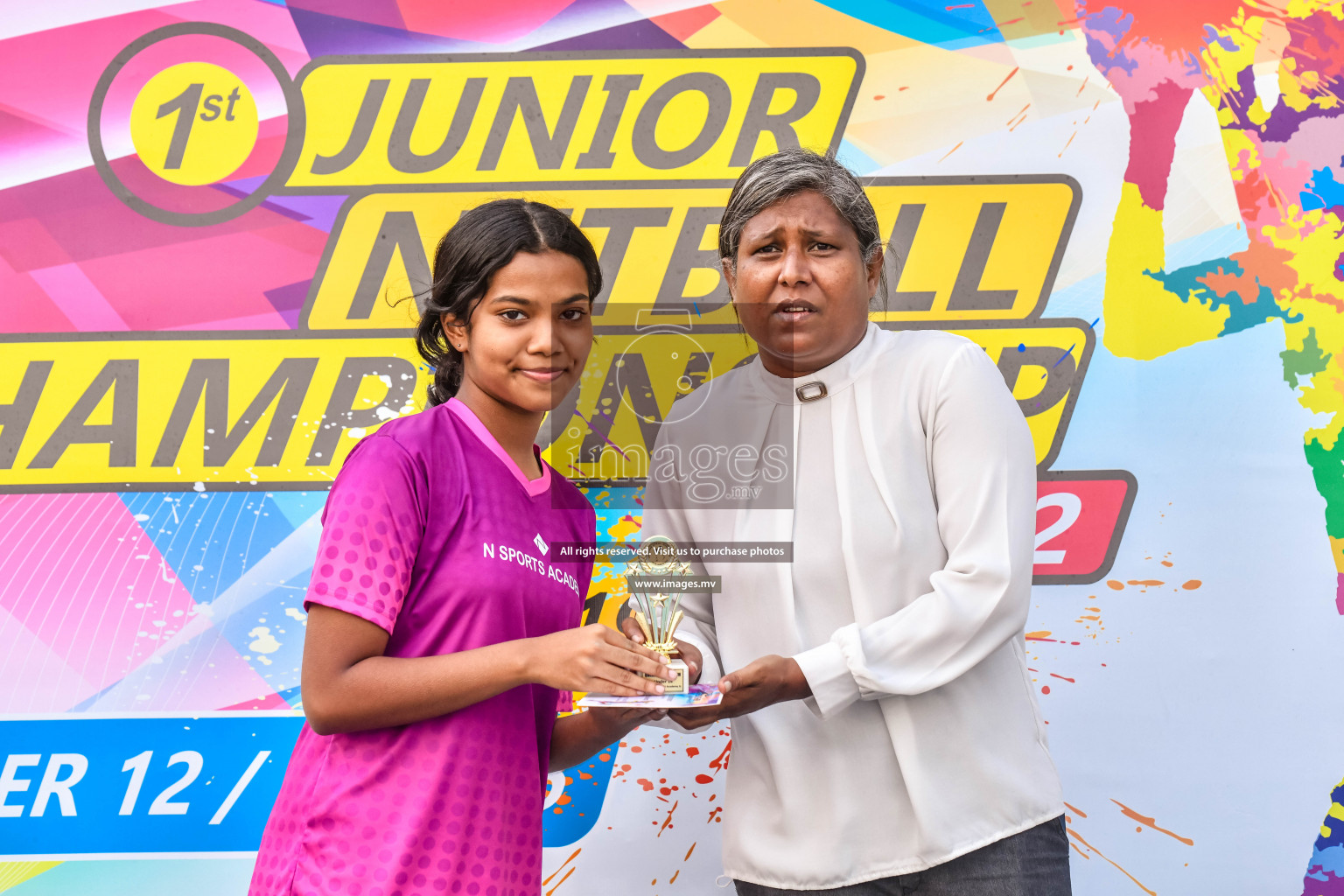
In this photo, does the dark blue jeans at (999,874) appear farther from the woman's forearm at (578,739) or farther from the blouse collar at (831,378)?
the blouse collar at (831,378)

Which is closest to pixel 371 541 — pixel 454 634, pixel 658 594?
pixel 454 634

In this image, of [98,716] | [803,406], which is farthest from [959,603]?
[98,716]

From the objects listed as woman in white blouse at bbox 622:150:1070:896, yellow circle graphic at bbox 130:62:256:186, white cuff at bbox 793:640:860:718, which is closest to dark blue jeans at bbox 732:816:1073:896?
woman in white blouse at bbox 622:150:1070:896

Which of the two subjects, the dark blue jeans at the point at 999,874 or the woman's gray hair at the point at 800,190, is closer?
the dark blue jeans at the point at 999,874

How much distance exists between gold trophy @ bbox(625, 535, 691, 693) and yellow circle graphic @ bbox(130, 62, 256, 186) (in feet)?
6.52

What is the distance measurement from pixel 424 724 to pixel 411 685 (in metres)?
0.11

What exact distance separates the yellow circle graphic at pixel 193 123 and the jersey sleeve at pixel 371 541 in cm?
177

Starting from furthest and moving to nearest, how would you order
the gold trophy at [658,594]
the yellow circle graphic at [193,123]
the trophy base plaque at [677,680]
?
the yellow circle graphic at [193,123]
the gold trophy at [658,594]
the trophy base plaque at [677,680]

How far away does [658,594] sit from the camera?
1793mm

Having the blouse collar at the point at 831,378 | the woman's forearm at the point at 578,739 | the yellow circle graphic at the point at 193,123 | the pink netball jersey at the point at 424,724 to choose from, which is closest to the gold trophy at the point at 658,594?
the pink netball jersey at the point at 424,724

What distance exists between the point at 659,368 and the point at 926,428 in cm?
103

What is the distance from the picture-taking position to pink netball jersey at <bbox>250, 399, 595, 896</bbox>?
1.54 meters

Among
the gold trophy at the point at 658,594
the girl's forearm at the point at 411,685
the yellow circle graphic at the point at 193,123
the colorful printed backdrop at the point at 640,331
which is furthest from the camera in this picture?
the yellow circle graphic at the point at 193,123

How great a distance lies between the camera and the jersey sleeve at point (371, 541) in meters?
1.53
